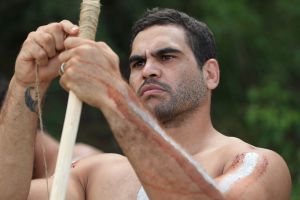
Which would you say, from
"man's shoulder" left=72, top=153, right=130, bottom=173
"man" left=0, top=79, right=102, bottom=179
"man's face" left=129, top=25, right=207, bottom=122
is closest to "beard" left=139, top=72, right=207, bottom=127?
"man's face" left=129, top=25, right=207, bottom=122

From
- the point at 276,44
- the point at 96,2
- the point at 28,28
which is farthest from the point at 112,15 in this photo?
the point at 96,2

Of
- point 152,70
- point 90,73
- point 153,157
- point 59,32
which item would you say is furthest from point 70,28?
point 152,70

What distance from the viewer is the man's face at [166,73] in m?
3.85

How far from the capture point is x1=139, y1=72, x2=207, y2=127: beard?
3854 mm

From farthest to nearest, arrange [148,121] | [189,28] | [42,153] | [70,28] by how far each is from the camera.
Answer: [42,153], [189,28], [70,28], [148,121]

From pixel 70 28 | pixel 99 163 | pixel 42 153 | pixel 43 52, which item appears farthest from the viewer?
pixel 42 153

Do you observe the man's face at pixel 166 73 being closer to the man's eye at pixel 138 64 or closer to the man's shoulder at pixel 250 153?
Answer: the man's eye at pixel 138 64

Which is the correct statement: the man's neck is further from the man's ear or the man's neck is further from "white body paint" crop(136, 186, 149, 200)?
"white body paint" crop(136, 186, 149, 200)

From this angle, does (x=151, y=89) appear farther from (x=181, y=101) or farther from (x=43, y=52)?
(x=43, y=52)

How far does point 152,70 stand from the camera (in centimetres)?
389

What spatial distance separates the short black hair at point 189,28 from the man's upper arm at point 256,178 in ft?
2.67

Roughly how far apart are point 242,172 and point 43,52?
986mm

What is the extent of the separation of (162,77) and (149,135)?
3.12ft

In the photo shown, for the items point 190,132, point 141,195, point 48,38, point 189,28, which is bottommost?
point 141,195
